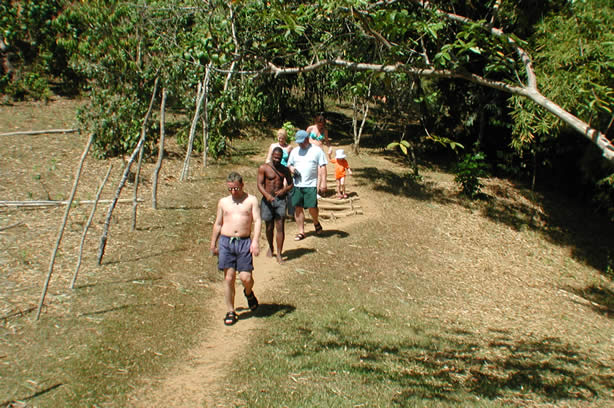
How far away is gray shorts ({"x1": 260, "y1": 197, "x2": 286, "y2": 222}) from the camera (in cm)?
884

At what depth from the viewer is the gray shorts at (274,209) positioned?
8.84m

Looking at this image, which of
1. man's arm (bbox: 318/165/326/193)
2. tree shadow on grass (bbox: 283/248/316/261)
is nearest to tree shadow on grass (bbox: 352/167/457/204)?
man's arm (bbox: 318/165/326/193)

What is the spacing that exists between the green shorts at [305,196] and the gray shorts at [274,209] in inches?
39.6

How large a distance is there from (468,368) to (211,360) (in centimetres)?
316

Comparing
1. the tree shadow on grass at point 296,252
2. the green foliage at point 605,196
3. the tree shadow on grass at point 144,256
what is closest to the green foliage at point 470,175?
the green foliage at point 605,196

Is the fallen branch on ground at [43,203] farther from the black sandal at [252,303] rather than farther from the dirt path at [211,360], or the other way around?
the black sandal at [252,303]

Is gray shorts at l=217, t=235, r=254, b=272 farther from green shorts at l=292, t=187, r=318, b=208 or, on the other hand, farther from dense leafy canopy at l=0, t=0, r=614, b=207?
green shorts at l=292, t=187, r=318, b=208

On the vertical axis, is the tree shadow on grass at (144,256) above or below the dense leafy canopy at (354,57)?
below

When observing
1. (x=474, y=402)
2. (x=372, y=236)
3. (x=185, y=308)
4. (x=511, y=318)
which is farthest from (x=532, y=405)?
(x=372, y=236)

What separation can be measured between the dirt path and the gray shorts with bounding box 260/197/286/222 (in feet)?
3.08

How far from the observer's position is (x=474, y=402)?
18.3 feet

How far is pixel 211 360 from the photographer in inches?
241

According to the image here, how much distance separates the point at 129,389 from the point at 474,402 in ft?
11.8

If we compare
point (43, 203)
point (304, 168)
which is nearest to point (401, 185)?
point (304, 168)
